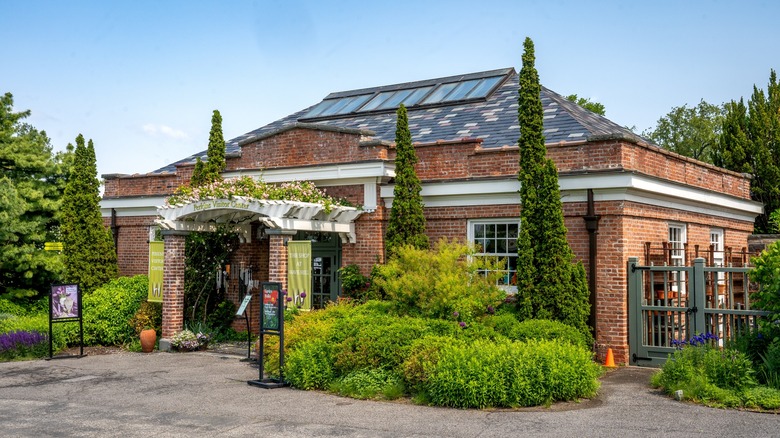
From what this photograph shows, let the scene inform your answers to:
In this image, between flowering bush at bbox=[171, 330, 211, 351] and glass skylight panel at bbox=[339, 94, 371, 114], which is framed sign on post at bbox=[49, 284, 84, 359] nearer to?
flowering bush at bbox=[171, 330, 211, 351]

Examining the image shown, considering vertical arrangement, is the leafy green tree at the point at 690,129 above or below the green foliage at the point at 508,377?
above

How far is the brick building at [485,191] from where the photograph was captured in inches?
568

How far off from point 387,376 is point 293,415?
1.98 meters

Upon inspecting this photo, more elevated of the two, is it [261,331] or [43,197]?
[43,197]

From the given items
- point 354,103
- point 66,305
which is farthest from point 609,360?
point 354,103

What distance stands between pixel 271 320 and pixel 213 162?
23.7 feet

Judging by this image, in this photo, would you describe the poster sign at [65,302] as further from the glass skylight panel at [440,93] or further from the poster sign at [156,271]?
the glass skylight panel at [440,93]

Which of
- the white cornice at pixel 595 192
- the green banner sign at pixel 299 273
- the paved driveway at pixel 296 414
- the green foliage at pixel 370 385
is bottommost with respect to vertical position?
the paved driveway at pixel 296 414

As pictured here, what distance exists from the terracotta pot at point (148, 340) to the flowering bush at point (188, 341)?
452 mm

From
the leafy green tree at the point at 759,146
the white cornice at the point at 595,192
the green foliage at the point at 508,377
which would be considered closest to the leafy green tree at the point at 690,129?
the leafy green tree at the point at 759,146

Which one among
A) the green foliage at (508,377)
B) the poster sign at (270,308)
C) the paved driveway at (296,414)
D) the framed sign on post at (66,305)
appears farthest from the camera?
the framed sign on post at (66,305)

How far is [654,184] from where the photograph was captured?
1503cm

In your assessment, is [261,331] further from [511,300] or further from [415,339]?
[511,300]

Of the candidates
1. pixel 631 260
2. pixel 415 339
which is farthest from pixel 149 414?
pixel 631 260
